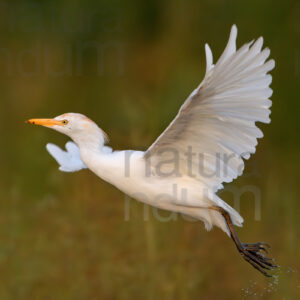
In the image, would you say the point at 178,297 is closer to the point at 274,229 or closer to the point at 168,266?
the point at 168,266

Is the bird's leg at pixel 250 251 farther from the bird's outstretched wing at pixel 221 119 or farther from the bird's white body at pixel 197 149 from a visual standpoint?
the bird's outstretched wing at pixel 221 119

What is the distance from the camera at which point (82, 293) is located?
486 cm

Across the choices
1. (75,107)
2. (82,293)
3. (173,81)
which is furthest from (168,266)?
(75,107)

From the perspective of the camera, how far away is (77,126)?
397cm

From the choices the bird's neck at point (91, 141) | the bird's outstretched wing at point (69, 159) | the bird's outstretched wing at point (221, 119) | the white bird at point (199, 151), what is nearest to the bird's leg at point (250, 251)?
the white bird at point (199, 151)

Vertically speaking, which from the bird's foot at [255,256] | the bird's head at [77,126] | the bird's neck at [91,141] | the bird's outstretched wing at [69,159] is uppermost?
the bird's head at [77,126]

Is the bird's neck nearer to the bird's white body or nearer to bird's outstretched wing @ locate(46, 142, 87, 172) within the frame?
the bird's white body

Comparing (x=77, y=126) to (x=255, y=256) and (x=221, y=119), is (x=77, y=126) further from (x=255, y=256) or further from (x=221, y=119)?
(x=255, y=256)

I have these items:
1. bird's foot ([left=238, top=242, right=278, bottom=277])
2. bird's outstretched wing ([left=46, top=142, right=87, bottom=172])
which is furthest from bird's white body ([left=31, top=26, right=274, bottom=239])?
bird's outstretched wing ([left=46, top=142, right=87, bottom=172])

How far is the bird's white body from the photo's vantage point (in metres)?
3.61

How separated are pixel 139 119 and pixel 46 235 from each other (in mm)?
1035

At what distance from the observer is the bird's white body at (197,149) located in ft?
11.8

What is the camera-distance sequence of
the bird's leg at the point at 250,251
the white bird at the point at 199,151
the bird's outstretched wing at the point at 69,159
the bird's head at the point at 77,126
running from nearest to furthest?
the white bird at the point at 199,151
the bird's head at the point at 77,126
the bird's leg at the point at 250,251
the bird's outstretched wing at the point at 69,159

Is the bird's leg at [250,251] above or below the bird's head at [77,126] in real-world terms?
below
